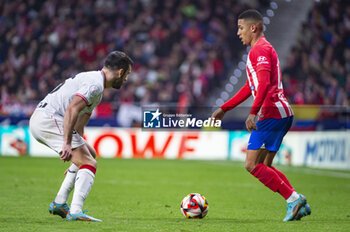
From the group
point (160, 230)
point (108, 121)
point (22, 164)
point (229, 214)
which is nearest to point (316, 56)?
point (108, 121)

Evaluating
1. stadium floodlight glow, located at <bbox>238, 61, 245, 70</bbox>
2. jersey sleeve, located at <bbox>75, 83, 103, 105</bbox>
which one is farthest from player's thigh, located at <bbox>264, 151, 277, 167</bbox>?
stadium floodlight glow, located at <bbox>238, 61, 245, 70</bbox>

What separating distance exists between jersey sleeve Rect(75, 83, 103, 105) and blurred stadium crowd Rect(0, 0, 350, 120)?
539 inches

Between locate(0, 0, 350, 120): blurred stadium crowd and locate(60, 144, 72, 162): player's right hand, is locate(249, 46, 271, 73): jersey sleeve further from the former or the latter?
locate(0, 0, 350, 120): blurred stadium crowd

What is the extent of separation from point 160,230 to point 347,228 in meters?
1.94

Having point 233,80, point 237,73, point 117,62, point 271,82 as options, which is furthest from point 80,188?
point 237,73

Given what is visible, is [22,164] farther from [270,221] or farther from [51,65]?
[270,221]

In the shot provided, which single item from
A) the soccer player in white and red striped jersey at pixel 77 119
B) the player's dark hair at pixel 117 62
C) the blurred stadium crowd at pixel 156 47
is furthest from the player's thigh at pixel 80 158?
the blurred stadium crowd at pixel 156 47

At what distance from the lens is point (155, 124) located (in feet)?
24.2

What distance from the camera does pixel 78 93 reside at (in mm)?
5922

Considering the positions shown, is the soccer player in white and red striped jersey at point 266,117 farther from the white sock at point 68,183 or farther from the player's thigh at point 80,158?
the white sock at point 68,183

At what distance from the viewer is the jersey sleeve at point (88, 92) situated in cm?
591

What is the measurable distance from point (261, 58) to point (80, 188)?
2.35 m

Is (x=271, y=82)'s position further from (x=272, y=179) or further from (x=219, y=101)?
(x=219, y=101)

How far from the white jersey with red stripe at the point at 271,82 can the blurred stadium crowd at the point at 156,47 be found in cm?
1323
